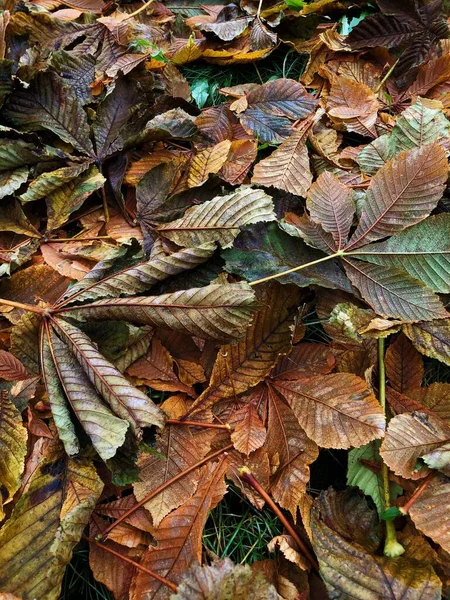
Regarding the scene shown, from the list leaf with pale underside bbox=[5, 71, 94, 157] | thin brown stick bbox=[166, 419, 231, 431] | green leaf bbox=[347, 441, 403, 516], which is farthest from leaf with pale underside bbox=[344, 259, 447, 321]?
leaf with pale underside bbox=[5, 71, 94, 157]

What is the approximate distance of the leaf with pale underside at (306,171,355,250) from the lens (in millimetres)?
1162

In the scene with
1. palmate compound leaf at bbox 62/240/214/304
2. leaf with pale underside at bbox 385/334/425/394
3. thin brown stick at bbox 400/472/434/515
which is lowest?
thin brown stick at bbox 400/472/434/515

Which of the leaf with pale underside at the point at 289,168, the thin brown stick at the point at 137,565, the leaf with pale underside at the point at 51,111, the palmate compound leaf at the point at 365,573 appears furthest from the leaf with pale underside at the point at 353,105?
the thin brown stick at the point at 137,565

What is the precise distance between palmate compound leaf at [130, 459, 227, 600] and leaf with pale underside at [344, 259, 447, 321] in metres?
0.46

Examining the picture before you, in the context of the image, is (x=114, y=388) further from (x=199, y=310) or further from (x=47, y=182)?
(x=47, y=182)

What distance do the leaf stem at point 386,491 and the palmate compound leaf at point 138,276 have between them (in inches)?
16.2

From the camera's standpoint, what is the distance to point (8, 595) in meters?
0.91

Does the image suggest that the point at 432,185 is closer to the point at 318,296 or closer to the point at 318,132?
the point at 318,296

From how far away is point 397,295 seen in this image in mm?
1092

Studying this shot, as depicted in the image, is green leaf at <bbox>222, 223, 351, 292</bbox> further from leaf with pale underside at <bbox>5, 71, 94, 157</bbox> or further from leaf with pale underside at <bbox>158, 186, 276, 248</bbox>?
leaf with pale underside at <bbox>5, 71, 94, 157</bbox>

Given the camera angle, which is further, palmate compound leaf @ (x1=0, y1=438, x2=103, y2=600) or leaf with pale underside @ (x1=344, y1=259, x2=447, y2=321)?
leaf with pale underside @ (x1=344, y1=259, x2=447, y2=321)

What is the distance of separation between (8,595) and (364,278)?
857mm

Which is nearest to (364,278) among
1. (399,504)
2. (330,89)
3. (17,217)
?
(399,504)

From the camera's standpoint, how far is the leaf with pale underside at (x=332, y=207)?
3.81 ft
